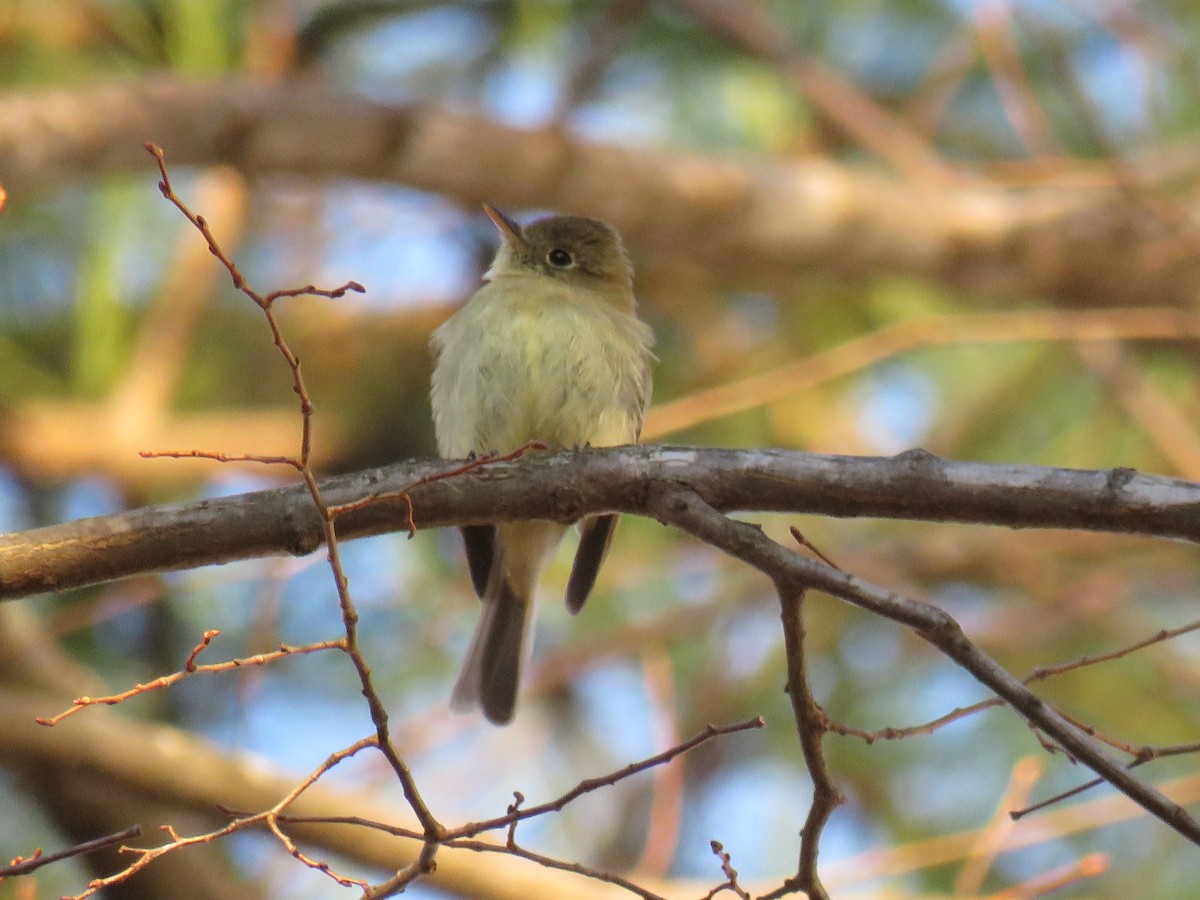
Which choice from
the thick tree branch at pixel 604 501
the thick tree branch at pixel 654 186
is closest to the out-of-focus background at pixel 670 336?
the thick tree branch at pixel 654 186

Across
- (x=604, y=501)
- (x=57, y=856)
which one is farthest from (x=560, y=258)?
(x=57, y=856)

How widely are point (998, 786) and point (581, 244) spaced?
286cm

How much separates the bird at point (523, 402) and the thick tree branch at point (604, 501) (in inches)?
39.2

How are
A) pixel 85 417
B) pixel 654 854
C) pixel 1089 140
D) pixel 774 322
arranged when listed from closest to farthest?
pixel 654 854 → pixel 85 417 → pixel 1089 140 → pixel 774 322

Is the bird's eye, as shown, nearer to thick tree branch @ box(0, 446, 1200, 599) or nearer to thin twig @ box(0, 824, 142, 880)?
thick tree branch @ box(0, 446, 1200, 599)

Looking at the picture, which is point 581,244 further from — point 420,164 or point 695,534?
point 695,534

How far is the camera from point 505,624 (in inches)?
180

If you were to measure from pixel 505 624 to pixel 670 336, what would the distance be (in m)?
2.49

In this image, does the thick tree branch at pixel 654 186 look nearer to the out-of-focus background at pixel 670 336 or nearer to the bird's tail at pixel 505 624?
the out-of-focus background at pixel 670 336

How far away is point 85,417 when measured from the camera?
5.38 metres

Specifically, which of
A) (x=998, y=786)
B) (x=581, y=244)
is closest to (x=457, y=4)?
(x=581, y=244)

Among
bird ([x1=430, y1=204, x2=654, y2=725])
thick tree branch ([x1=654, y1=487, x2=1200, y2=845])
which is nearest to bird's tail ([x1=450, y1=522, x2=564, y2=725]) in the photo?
bird ([x1=430, y1=204, x2=654, y2=725])

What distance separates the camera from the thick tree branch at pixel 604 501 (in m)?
2.54

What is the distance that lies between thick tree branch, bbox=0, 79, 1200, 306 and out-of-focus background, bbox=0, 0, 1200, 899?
2cm
